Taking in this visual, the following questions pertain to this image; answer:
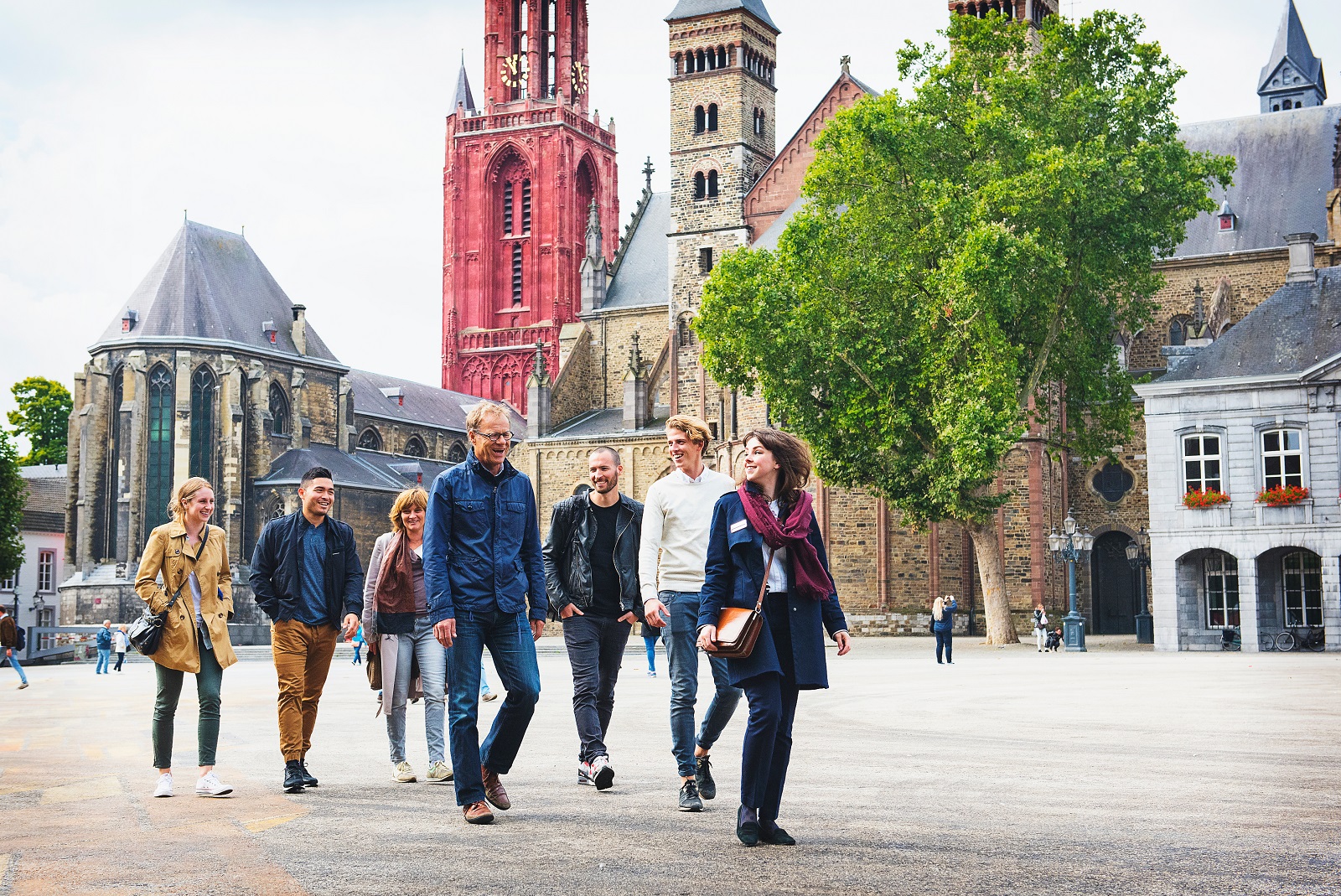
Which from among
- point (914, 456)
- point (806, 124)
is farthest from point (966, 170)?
point (806, 124)

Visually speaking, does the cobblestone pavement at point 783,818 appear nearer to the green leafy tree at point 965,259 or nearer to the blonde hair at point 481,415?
the blonde hair at point 481,415

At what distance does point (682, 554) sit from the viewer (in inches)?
324

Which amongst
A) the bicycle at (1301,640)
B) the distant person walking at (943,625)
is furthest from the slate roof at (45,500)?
the bicycle at (1301,640)

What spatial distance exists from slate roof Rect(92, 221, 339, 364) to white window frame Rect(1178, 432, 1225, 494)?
40.5m

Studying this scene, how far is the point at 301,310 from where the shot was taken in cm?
6444

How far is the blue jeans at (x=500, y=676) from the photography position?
737 cm

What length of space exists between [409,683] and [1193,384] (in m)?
25.1

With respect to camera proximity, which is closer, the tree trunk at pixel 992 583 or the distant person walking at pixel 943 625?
the distant person walking at pixel 943 625

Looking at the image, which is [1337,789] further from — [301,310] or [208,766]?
Answer: [301,310]

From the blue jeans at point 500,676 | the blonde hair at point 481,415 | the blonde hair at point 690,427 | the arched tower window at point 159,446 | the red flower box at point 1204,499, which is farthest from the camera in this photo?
the arched tower window at point 159,446

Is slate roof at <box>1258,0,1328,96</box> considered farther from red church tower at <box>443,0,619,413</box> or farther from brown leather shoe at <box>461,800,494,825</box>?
brown leather shoe at <box>461,800,494,825</box>

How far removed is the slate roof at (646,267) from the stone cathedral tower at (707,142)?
8.45m

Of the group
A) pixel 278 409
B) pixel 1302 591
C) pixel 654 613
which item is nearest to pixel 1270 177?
pixel 1302 591

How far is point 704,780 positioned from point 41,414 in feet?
230
